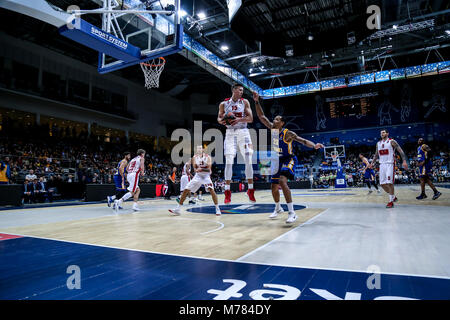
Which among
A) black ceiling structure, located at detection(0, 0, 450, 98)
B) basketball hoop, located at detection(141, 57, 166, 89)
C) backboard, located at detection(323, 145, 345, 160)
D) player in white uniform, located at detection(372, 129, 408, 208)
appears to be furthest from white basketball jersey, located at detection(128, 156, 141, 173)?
backboard, located at detection(323, 145, 345, 160)

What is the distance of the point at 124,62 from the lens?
8.52m

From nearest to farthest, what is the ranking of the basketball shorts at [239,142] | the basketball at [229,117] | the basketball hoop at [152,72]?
1. the basketball at [229,117]
2. the basketball shorts at [239,142]
3. the basketball hoop at [152,72]

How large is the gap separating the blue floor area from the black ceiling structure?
10.9 metres

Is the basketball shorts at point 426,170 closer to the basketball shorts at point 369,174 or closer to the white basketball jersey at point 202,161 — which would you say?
the basketball shorts at point 369,174

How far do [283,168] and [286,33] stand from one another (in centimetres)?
1129

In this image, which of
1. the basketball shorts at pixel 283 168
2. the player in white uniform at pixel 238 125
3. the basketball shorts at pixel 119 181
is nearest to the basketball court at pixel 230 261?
the basketball shorts at pixel 283 168

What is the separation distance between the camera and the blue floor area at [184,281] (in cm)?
165

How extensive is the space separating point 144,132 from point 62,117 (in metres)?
7.51

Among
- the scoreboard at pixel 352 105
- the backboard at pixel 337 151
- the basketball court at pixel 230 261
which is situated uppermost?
the scoreboard at pixel 352 105

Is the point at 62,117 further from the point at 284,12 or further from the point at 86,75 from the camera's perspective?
the point at 284,12

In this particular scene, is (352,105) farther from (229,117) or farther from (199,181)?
→ (229,117)

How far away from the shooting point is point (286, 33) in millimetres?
13578

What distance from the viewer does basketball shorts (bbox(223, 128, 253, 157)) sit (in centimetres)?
505

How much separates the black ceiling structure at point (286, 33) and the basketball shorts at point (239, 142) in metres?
7.75
